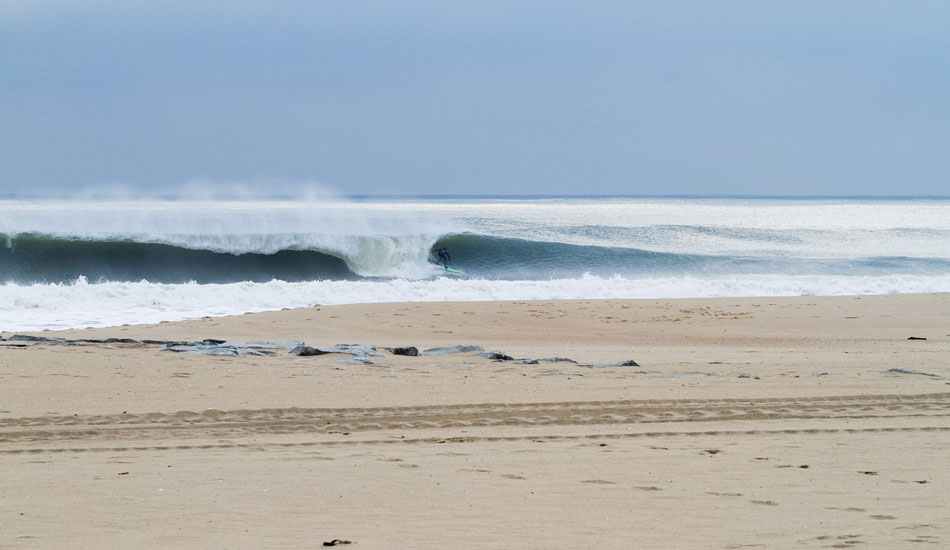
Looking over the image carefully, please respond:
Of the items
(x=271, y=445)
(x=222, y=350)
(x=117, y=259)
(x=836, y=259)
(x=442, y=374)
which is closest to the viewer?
(x=271, y=445)

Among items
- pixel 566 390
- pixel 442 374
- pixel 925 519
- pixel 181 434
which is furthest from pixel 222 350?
pixel 925 519

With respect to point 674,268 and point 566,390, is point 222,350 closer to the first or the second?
point 566,390

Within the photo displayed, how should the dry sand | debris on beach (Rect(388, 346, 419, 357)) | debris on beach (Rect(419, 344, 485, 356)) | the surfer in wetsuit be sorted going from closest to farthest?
the dry sand < debris on beach (Rect(388, 346, 419, 357)) < debris on beach (Rect(419, 344, 485, 356)) < the surfer in wetsuit

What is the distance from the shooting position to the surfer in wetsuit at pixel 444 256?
2802 cm

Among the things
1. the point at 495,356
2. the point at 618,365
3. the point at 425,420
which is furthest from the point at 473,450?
the point at 495,356

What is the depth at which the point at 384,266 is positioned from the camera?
26719 millimetres

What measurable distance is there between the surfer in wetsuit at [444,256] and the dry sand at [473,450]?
1760 centimetres

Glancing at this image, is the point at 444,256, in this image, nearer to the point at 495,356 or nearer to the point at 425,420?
the point at 495,356

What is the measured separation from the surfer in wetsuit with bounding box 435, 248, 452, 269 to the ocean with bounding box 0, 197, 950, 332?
402mm

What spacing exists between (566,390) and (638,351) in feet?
12.3

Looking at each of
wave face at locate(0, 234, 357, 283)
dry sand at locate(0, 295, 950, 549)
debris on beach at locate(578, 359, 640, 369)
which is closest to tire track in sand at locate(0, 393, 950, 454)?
dry sand at locate(0, 295, 950, 549)

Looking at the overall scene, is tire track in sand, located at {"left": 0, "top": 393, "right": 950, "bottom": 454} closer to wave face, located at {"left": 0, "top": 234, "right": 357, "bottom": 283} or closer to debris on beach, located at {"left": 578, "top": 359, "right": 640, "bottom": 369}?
debris on beach, located at {"left": 578, "top": 359, "right": 640, "bottom": 369}

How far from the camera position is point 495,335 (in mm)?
12617

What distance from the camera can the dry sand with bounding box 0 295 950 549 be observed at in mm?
3844
